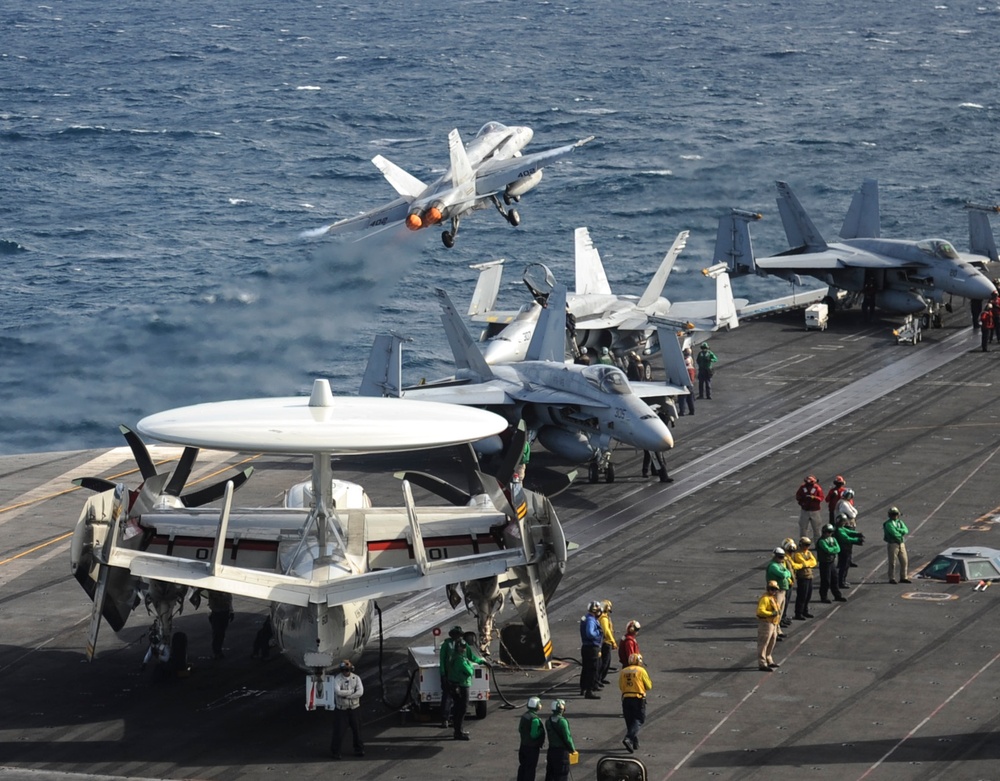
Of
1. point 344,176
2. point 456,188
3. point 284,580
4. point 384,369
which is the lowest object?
point 344,176

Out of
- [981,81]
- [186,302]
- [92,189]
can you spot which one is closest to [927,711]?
[186,302]

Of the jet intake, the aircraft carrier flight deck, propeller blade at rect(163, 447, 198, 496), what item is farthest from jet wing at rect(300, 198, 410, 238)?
propeller blade at rect(163, 447, 198, 496)

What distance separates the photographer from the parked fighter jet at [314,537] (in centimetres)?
2920

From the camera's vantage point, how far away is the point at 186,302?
10225 cm

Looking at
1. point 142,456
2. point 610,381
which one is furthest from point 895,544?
point 142,456

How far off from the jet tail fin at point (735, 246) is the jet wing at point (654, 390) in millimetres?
22327

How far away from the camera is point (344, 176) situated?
137 meters

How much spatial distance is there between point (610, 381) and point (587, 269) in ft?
67.2

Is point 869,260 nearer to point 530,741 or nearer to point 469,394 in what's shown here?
point 469,394

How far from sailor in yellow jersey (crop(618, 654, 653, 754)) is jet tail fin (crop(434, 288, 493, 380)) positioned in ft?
82.5

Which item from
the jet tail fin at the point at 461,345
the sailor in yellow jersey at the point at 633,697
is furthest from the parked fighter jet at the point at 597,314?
the sailor in yellow jersey at the point at 633,697

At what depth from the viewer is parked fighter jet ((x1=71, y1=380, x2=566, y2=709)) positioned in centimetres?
2920

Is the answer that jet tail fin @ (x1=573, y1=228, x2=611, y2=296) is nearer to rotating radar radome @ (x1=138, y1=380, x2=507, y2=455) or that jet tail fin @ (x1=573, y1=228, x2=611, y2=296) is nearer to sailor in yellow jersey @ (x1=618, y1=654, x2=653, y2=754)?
rotating radar radome @ (x1=138, y1=380, x2=507, y2=455)

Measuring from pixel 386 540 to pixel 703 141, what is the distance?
11311cm
